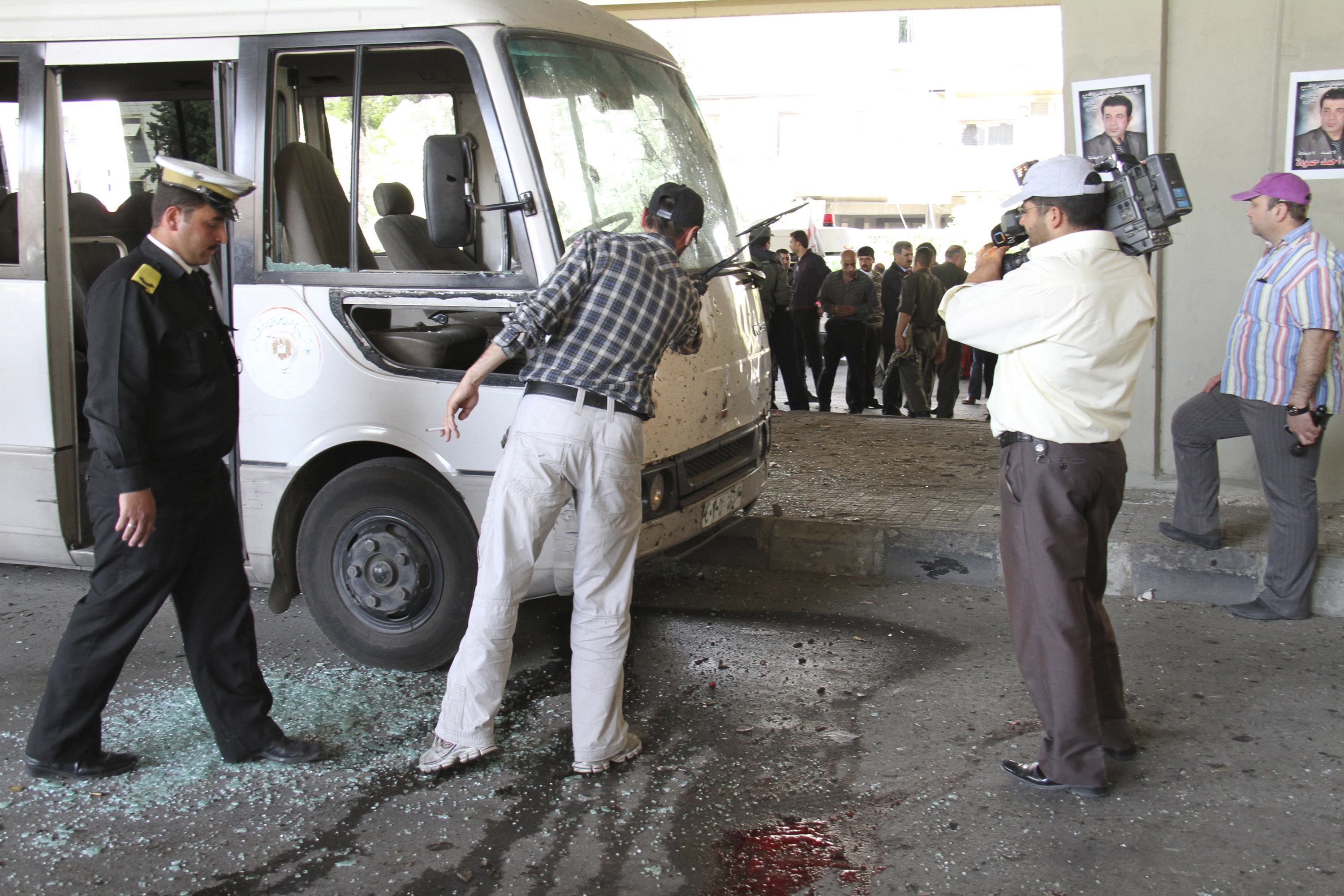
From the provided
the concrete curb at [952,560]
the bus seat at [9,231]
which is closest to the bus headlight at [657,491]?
the concrete curb at [952,560]

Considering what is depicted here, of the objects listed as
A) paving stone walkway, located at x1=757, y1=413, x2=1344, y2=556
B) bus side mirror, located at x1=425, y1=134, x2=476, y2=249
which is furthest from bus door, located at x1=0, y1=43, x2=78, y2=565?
paving stone walkway, located at x1=757, y1=413, x2=1344, y2=556

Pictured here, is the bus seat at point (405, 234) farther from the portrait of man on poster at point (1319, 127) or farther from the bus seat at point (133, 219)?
the portrait of man on poster at point (1319, 127)

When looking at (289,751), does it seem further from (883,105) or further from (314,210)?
(883,105)

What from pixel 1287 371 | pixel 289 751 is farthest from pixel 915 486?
pixel 289 751

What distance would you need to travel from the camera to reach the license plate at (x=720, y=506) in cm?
469

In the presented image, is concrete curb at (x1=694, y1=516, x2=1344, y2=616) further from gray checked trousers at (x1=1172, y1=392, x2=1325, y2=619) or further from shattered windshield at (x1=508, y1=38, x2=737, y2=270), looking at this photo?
shattered windshield at (x1=508, y1=38, x2=737, y2=270)

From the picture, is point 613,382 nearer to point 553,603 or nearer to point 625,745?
point 625,745

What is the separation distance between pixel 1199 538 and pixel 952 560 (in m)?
1.17

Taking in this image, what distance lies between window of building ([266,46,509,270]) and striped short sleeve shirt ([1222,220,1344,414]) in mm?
3339

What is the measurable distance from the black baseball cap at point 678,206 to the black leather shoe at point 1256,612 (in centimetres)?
328

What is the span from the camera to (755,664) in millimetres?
4633

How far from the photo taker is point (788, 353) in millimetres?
11844

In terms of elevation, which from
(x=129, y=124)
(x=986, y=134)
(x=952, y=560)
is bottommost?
(x=952, y=560)

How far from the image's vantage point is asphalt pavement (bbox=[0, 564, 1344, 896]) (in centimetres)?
304
